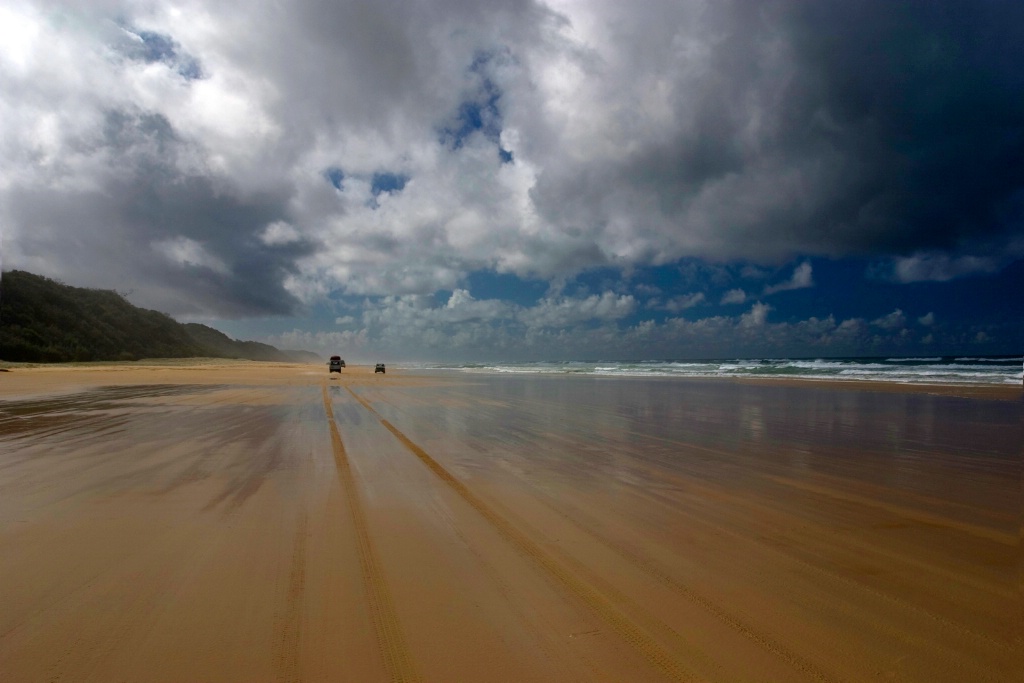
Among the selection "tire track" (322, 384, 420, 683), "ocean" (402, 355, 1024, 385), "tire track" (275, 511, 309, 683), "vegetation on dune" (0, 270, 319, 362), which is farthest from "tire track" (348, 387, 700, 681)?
"vegetation on dune" (0, 270, 319, 362)

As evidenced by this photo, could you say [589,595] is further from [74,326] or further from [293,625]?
[74,326]

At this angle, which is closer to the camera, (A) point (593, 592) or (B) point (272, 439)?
(A) point (593, 592)

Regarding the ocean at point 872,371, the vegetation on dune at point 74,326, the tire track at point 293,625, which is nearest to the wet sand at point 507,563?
the tire track at point 293,625

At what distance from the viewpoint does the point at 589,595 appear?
11.8 ft

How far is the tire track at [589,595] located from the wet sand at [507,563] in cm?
2

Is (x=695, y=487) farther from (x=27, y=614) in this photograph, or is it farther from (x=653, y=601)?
(x=27, y=614)

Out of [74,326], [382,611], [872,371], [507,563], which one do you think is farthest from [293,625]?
[74,326]

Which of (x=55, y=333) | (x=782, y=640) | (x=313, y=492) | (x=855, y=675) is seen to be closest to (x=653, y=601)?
(x=782, y=640)

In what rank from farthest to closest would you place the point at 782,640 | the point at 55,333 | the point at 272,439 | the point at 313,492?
the point at 55,333
the point at 272,439
the point at 313,492
the point at 782,640

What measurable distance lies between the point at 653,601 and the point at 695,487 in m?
3.46

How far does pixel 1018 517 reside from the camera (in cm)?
Answer: 554

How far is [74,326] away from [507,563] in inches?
3937

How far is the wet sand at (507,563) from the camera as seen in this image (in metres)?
2.88

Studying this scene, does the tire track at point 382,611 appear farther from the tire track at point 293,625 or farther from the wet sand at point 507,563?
the tire track at point 293,625
